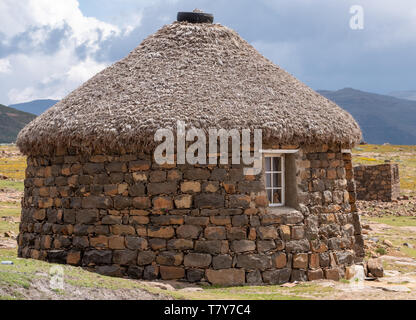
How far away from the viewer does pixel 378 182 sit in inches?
1105

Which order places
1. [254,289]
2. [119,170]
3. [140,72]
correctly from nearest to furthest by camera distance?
[254,289], [119,170], [140,72]

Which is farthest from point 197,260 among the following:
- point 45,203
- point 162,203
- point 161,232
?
point 45,203

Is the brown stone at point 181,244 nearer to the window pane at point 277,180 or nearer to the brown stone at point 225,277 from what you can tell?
the brown stone at point 225,277

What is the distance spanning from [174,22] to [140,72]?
1.95 m

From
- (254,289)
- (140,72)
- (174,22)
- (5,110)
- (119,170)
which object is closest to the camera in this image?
(254,289)

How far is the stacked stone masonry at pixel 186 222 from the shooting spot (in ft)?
35.3

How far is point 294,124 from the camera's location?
11.2 metres

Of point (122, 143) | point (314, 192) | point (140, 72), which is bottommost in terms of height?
point (314, 192)

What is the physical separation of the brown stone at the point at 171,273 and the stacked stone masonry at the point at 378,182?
62.0 ft

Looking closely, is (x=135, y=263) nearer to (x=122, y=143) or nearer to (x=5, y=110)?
(x=122, y=143)

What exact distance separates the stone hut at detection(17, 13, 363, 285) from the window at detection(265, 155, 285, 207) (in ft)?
0.07

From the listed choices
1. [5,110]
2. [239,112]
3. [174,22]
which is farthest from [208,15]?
[5,110]

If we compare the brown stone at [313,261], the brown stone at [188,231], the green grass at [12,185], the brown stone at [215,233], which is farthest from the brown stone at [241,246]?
the green grass at [12,185]

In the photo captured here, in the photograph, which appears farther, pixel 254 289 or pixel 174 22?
pixel 174 22
